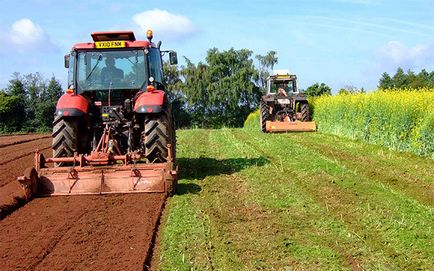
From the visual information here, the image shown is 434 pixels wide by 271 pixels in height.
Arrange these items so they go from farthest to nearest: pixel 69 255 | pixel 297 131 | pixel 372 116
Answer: pixel 297 131
pixel 372 116
pixel 69 255

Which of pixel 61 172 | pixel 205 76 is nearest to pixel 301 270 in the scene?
pixel 61 172

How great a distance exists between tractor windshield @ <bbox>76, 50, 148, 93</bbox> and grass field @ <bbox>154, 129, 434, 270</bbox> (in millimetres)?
2065

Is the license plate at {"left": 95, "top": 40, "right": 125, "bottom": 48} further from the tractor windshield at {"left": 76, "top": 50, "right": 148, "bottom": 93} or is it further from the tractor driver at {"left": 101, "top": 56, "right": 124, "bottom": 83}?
the tractor driver at {"left": 101, "top": 56, "right": 124, "bottom": 83}

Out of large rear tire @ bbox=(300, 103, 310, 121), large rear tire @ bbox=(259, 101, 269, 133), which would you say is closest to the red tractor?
large rear tire @ bbox=(259, 101, 269, 133)

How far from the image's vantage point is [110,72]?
9.78 metres

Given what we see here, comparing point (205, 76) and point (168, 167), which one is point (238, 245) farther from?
point (205, 76)

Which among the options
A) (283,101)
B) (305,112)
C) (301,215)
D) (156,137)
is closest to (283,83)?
(283,101)

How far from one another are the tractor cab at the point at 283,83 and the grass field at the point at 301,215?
11336mm

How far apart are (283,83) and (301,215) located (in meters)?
17.2

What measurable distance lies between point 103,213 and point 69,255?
1.75 m

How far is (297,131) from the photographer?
2148 centimetres

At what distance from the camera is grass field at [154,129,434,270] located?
17.3ft

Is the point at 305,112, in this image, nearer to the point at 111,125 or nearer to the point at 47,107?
the point at 111,125

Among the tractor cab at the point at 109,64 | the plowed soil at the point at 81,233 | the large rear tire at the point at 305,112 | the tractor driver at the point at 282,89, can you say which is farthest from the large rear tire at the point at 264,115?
the plowed soil at the point at 81,233
